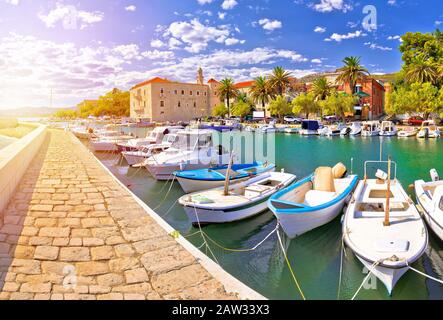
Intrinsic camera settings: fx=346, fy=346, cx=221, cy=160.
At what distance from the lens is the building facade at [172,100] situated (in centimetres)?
10312

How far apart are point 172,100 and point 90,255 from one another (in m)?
102

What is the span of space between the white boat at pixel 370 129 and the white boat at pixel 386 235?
40928mm

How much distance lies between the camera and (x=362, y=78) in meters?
67.9

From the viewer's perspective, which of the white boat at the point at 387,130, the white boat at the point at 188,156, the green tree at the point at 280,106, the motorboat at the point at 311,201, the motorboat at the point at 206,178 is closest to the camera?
the motorboat at the point at 311,201

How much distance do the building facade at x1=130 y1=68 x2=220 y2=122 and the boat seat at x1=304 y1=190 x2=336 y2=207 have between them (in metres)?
93.8

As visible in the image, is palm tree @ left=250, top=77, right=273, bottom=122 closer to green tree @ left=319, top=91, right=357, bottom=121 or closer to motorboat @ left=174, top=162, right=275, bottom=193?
green tree @ left=319, top=91, right=357, bottom=121

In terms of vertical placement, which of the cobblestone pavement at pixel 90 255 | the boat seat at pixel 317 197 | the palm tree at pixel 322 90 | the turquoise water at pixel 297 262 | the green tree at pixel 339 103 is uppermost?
the palm tree at pixel 322 90

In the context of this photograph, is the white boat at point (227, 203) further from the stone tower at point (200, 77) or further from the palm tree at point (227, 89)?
the stone tower at point (200, 77)

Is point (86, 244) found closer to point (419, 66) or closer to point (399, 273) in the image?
point (399, 273)

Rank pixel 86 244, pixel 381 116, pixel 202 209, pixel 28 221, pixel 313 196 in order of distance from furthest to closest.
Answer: pixel 381 116 < pixel 313 196 < pixel 202 209 < pixel 28 221 < pixel 86 244

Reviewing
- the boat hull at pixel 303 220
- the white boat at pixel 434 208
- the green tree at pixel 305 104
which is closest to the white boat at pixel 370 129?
the green tree at pixel 305 104

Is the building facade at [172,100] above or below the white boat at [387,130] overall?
above
